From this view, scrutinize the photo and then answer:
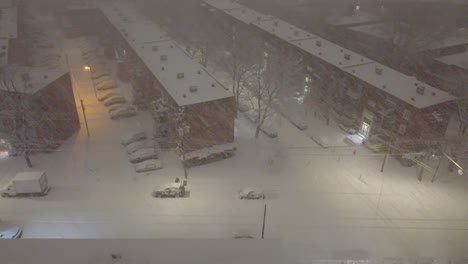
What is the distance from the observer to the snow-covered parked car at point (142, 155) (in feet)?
52.5

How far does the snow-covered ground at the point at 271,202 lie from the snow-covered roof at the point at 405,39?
424 inches

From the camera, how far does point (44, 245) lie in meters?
9.20

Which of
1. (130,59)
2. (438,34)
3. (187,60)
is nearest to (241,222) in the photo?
(187,60)

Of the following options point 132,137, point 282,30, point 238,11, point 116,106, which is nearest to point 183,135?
point 132,137

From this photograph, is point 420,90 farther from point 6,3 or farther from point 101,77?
point 6,3

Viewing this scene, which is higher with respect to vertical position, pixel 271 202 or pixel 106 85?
pixel 106 85

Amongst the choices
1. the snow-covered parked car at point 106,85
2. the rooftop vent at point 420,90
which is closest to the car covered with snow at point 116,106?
the snow-covered parked car at point 106,85

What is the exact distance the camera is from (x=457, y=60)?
21.1 metres

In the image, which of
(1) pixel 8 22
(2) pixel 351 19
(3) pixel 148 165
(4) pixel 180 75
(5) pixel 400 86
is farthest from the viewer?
(2) pixel 351 19

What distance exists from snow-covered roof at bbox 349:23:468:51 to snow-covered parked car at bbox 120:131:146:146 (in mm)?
16746

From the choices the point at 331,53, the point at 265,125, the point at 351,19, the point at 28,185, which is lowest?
the point at 28,185

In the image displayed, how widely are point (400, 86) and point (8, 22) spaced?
952 inches

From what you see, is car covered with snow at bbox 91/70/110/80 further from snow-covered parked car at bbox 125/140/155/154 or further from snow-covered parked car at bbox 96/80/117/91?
snow-covered parked car at bbox 125/140/155/154

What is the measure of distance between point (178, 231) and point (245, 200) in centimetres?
278
